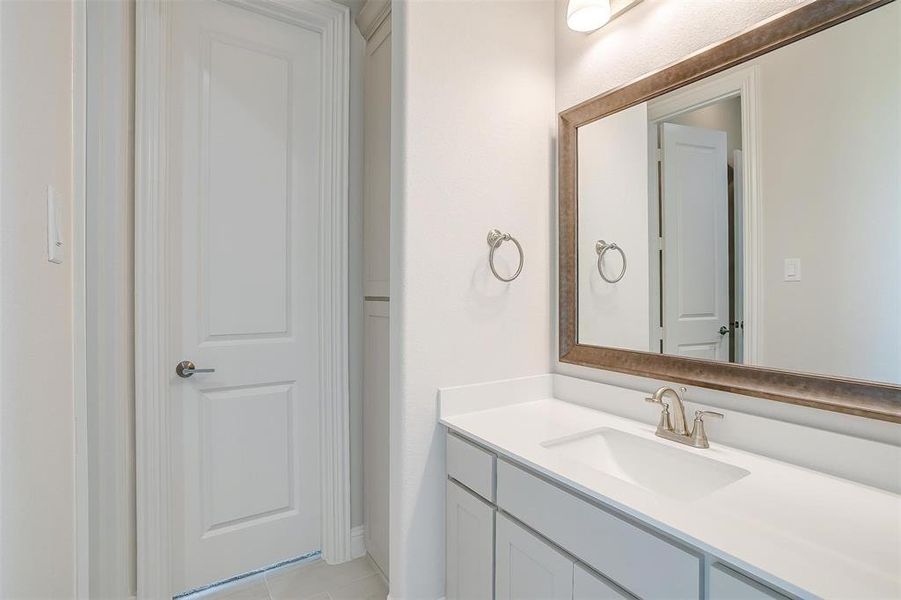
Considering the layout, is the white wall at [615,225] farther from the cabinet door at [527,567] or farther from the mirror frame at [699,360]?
the cabinet door at [527,567]

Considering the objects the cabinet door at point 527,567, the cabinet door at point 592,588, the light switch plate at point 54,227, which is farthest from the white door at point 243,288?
the cabinet door at point 592,588

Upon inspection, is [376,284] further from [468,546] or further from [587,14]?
[587,14]

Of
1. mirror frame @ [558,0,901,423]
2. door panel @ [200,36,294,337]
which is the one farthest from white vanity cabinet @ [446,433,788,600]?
door panel @ [200,36,294,337]

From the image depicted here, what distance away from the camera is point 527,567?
3.52ft

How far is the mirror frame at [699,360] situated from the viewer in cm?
93

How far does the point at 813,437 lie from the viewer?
3.24 ft

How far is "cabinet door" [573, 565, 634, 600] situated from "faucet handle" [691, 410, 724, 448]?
0.46 metres

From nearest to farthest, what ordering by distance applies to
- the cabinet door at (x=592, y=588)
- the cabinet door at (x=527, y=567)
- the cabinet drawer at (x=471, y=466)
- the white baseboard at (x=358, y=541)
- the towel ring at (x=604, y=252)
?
the cabinet door at (x=592, y=588), the cabinet door at (x=527, y=567), the cabinet drawer at (x=471, y=466), the towel ring at (x=604, y=252), the white baseboard at (x=358, y=541)

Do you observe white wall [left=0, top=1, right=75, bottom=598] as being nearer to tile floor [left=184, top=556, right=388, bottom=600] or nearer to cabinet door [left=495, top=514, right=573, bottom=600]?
tile floor [left=184, top=556, right=388, bottom=600]

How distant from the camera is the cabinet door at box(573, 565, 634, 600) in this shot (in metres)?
0.86

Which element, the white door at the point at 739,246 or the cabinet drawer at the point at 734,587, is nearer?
the cabinet drawer at the point at 734,587

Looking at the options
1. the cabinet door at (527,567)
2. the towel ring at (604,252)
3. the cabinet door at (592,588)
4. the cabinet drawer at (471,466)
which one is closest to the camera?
the cabinet door at (592,588)

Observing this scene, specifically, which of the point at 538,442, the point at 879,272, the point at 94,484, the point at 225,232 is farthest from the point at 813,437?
the point at 94,484

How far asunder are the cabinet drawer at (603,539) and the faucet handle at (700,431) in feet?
1.36
